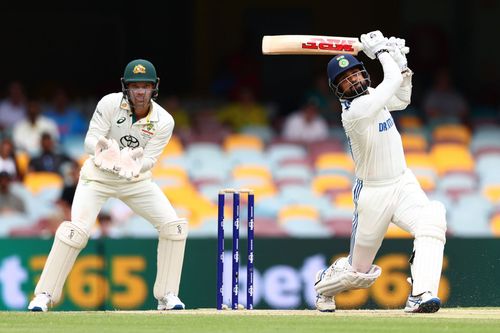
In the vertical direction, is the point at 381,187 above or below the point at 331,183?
below

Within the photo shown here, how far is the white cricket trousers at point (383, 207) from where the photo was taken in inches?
350

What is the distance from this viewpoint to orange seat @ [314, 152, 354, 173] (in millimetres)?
14875

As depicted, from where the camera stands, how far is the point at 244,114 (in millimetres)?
16219

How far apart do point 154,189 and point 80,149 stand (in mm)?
5293

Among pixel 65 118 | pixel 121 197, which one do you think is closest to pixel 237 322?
pixel 121 197

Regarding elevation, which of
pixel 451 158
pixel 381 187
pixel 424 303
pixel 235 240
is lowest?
pixel 424 303

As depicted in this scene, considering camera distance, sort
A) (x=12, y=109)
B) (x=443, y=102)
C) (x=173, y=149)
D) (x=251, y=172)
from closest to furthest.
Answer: (x=251, y=172) → (x=173, y=149) → (x=12, y=109) → (x=443, y=102)

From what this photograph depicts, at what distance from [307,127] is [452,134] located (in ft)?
4.99

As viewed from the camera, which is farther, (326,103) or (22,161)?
(326,103)

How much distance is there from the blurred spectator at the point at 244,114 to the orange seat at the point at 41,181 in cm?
256

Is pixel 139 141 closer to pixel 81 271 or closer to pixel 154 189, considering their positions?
pixel 154 189

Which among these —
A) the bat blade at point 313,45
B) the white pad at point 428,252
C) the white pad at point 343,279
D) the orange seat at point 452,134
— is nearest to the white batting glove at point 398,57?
the bat blade at point 313,45

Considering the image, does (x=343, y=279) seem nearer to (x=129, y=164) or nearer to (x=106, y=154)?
(x=129, y=164)

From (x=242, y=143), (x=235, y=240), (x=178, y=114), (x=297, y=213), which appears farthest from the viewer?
(x=178, y=114)
